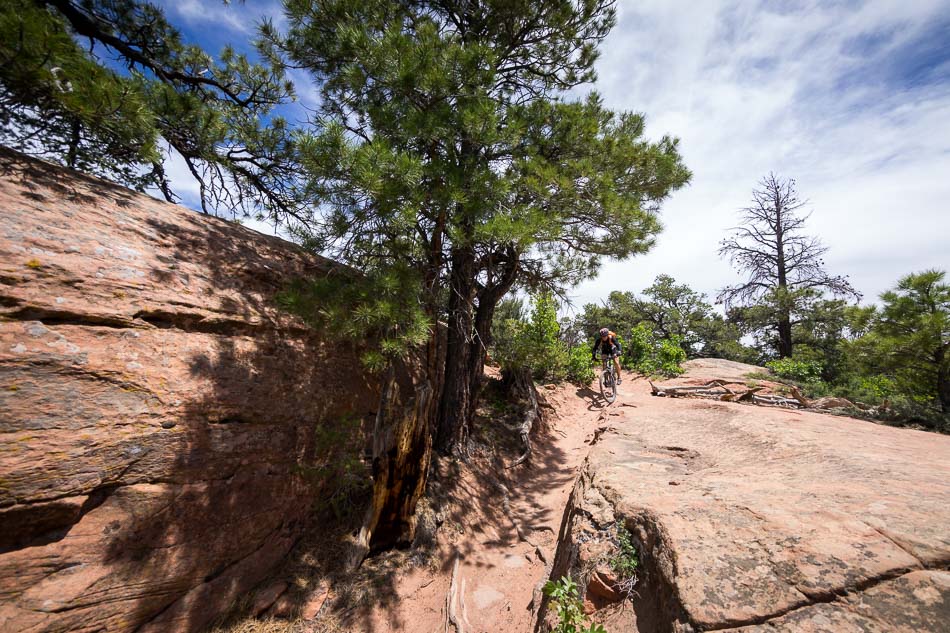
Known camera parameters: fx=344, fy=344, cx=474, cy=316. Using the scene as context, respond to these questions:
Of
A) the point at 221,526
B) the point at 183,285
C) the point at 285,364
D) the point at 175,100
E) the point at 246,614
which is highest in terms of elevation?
the point at 175,100

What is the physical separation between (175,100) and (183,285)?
234 cm

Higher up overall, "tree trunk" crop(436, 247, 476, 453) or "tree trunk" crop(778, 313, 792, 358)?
"tree trunk" crop(778, 313, 792, 358)

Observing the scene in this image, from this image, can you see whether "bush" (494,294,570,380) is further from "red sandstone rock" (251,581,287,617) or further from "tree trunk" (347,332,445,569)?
"red sandstone rock" (251,581,287,617)

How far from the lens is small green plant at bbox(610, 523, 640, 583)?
99.1 inches

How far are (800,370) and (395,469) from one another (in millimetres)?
15253

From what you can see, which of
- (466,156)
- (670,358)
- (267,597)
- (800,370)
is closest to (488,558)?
(267,597)

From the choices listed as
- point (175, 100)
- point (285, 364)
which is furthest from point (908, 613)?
point (175, 100)

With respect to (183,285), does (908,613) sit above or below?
below

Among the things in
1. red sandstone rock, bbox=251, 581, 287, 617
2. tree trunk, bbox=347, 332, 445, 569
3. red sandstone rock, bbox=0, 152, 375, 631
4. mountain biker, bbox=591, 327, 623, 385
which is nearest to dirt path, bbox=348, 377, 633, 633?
tree trunk, bbox=347, 332, 445, 569

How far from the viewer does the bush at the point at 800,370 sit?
12445 mm

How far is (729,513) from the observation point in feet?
8.27

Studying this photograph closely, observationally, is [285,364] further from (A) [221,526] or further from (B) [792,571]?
(B) [792,571]

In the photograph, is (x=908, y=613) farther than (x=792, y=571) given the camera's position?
No

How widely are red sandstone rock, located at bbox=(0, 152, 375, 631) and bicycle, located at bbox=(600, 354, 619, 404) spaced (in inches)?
280
